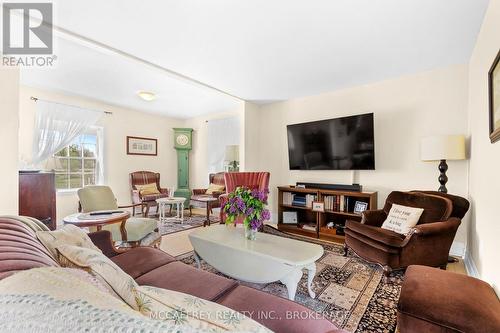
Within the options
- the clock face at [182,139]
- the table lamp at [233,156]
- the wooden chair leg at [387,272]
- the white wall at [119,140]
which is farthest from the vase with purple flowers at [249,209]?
the clock face at [182,139]

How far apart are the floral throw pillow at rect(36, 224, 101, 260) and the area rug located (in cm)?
243

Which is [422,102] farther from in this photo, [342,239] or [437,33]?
[342,239]

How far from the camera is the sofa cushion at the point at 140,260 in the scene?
1569mm

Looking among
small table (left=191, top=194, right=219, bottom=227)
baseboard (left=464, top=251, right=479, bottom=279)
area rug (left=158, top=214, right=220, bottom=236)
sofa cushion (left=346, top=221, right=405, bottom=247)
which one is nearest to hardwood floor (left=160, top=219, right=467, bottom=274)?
baseboard (left=464, top=251, right=479, bottom=279)

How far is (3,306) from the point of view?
1.63ft

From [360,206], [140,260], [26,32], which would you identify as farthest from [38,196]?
[360,206]

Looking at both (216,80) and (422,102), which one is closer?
(422,102)

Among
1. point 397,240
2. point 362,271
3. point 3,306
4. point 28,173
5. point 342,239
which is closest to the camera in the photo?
point 3,306

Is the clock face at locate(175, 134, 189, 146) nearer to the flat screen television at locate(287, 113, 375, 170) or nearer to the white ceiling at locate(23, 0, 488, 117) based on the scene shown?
the white ceiling at locate(23, 0, 488, 117)

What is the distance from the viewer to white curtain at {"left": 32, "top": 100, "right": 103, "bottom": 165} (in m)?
3.85

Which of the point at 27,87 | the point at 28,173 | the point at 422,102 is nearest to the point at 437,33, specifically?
the point at 422,102

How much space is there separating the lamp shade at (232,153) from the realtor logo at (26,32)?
3338 millimetres

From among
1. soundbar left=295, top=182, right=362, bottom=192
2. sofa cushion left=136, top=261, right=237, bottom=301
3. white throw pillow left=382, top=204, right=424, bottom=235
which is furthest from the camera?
soundbar left=295, top=182, right=362, bottom=192

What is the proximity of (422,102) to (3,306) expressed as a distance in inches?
158
